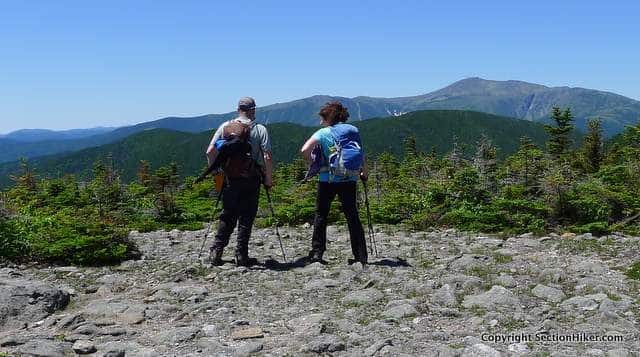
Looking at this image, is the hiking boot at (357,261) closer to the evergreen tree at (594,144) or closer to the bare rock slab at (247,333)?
the bare rock slab at (247,333)

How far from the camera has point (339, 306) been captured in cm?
727

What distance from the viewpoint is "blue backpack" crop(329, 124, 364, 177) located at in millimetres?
9375

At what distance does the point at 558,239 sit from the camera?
1171 centimetres

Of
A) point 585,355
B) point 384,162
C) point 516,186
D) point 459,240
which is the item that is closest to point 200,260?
→ point 459,240

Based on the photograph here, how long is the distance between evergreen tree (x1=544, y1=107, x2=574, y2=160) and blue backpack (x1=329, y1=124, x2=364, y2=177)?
20.9 meters

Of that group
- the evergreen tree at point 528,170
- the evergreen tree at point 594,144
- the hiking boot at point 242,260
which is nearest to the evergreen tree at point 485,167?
the evergreen tree at point 528,170

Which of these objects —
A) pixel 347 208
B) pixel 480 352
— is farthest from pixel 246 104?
pixel 480 352

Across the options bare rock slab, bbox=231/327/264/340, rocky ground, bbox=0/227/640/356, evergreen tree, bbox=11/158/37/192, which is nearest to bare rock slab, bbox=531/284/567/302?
rocky ground, bbox=0/227/640/356

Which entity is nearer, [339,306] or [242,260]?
[339,306]

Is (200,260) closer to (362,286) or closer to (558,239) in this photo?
(362,286)

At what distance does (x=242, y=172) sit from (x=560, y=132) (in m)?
23.0

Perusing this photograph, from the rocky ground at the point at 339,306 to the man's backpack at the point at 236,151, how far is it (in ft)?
5.41

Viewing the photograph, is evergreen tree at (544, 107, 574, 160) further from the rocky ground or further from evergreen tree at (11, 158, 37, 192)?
evergreen tree at (11, 158, 37, 192)

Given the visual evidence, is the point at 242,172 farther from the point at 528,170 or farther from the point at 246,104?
the point at 528,170
